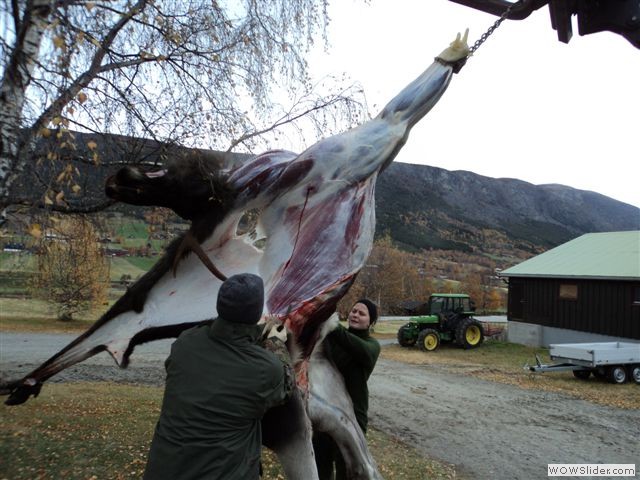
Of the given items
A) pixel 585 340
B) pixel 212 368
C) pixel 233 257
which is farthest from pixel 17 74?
pixel 585 340

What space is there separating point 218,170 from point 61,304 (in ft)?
93.3

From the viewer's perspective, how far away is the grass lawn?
21.1 ft

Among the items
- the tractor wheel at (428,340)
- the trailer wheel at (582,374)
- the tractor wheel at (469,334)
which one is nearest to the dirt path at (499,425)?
the trailer wheel at (582,374)

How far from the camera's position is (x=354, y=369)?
173 inches

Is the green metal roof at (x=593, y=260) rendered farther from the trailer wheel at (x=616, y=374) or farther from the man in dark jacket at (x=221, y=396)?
the man in dark jacket at (x=221, y=396)

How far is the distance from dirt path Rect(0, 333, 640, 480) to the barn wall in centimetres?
896

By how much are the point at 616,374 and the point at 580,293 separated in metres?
7.64

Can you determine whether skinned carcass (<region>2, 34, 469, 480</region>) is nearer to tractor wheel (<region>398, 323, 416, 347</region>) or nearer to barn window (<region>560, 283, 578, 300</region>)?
tractor wheel (<region>398, 323, 416, 347</region>)

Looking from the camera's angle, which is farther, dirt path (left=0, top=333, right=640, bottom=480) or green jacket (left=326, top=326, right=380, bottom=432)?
dirt path (left=0, top=333, right=640, bottom=480)

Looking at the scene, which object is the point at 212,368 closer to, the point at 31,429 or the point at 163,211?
the point at 163,211

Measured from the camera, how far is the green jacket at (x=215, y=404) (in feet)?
7.38

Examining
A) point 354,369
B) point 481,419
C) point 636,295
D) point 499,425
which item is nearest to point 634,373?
Answer: point 636,295

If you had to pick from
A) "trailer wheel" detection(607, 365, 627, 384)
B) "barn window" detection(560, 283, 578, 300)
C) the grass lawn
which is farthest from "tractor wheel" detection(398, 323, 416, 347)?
the grass lawn

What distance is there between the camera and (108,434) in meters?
8.02
